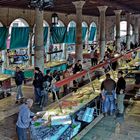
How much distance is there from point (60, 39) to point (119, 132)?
16600 mm

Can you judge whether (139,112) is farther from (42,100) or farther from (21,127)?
(21,127)

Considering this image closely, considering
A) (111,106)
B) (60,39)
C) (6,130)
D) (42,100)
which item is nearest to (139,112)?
(111,106)

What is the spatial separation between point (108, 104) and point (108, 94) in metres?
0.37

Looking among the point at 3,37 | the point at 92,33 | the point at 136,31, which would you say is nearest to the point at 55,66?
the point at 3,37

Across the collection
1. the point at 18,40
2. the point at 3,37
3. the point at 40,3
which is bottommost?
the point at 18,40

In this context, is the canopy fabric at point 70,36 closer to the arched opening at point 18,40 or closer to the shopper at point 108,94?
the arched opening at point 18,40

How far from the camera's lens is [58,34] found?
78.6ft

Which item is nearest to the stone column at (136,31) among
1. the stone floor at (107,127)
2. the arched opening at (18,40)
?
the arched opening at (18,40)

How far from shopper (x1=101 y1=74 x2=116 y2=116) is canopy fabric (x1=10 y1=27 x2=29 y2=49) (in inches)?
437

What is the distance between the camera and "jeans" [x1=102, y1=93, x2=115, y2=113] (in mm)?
9781

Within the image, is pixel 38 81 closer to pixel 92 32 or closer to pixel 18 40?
pixel 18 40

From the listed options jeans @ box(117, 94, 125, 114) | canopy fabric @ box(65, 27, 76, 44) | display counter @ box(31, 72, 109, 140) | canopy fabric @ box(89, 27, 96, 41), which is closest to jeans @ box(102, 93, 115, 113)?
jeans @ box(117, 94, 125, 114)

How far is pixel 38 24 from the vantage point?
12508mm

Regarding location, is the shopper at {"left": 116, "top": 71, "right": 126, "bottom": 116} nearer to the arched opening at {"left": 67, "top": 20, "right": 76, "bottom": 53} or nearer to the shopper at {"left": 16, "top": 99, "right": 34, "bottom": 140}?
the shopper at {"left": 16, "top": 99, "right": 34, "bottom": 140}
